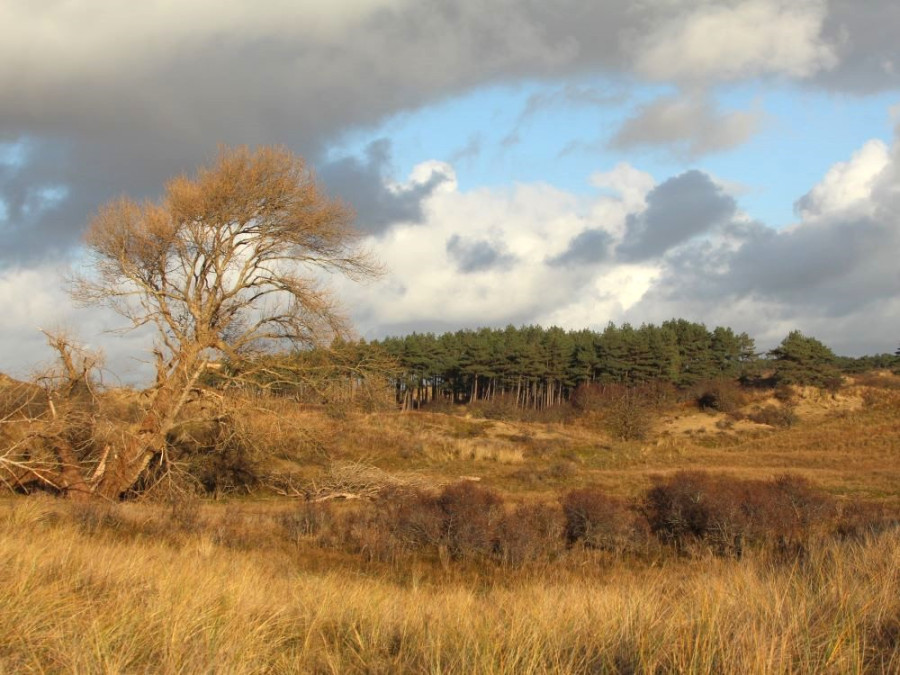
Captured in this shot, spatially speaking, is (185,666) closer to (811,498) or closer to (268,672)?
(268,672)

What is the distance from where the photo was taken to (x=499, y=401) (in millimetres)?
58781

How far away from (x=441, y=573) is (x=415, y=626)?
6.96 metres

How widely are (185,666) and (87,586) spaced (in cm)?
257

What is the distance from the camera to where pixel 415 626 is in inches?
206

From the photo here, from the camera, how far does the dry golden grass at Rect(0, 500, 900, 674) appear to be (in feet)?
13.0

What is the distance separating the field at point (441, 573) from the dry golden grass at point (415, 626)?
0.09 feet

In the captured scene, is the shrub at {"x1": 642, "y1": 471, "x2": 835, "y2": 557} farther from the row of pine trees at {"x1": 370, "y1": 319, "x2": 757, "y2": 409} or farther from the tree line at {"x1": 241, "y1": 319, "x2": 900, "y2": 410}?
the row of pine trees at {"x1": 370, "y1": 319, "x2": 757, "y2": 409}

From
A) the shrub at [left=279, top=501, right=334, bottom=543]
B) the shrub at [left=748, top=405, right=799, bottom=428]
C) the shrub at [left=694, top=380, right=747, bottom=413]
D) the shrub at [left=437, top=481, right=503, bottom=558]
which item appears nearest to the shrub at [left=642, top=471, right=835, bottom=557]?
the shrub at [left=437, top=481, right=503, bottom=558]

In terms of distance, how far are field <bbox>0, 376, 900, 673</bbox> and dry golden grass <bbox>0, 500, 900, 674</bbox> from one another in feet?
0.09

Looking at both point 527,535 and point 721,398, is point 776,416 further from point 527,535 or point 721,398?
point 527,535

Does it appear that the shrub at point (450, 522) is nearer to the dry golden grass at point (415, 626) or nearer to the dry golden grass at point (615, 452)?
the dry golden grass at point (615, 452)

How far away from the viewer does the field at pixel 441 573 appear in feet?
13.7

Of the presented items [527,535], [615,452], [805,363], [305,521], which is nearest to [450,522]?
[527,535]

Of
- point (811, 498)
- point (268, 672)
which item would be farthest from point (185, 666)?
point (811, 498)
